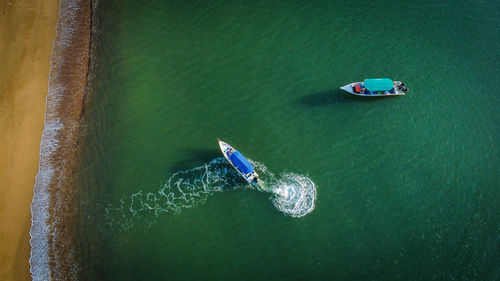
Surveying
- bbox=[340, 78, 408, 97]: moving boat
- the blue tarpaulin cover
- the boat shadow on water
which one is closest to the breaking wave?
the blue tarpaulin cover

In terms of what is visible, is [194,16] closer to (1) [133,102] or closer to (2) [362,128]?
(1) [133,102]

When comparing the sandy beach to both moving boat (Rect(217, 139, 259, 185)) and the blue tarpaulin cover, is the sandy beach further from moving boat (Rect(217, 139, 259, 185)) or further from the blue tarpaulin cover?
the blue tarpaulin cover

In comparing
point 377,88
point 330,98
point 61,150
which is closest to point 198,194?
point 61,150

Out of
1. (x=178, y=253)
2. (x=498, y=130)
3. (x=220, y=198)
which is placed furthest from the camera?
(x=498, y=130)

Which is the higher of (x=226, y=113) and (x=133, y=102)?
(x=133, y=102)

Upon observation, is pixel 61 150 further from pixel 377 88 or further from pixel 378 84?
pixel 378 84

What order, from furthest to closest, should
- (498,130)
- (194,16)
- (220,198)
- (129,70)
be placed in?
(194,16) → (129,70) → (498,130) → (220,198)

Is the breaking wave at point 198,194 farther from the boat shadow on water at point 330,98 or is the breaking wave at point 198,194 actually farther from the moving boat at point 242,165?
the boat shadow on water at point 330,98

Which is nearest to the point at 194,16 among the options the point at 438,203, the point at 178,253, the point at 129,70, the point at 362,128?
the point at 129,70
